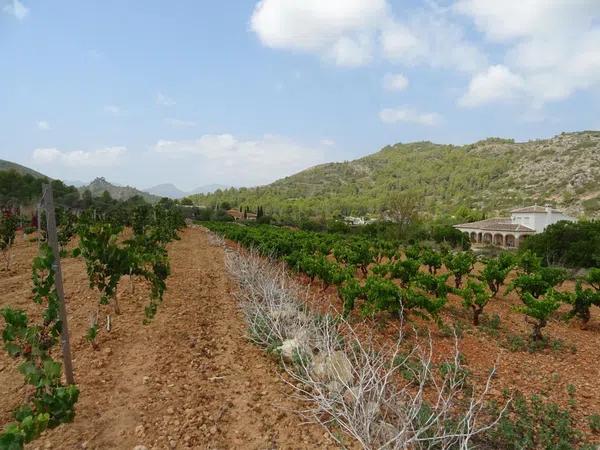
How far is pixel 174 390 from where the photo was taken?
14.0 ft

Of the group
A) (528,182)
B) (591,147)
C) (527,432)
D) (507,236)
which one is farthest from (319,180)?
(527,432)

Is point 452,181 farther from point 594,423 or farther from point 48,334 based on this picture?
point 48,334

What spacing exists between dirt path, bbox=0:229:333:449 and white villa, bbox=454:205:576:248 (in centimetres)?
3579

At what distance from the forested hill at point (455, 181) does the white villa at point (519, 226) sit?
29.0ft

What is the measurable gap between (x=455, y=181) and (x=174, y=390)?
98.6 m

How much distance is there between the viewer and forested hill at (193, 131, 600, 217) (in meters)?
68.1

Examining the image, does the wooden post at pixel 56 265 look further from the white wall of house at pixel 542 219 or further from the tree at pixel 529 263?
the white wall of house at pixel 542 219

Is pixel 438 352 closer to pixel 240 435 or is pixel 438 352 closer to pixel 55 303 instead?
pixel 240 435

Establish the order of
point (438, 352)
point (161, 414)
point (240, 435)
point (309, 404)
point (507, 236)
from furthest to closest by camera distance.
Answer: point (507, 236), point (438, 352), point (309, 404), point (161, 414), point (240, 435)

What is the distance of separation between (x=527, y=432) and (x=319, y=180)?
5116 inches

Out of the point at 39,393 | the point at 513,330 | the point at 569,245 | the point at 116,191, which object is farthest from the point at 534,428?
the point at 116,191

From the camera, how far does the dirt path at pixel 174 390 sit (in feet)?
11.4

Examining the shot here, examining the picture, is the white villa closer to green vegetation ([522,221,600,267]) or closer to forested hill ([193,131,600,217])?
forested hill ([193,131,600,217])

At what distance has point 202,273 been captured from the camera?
12.4 metres
